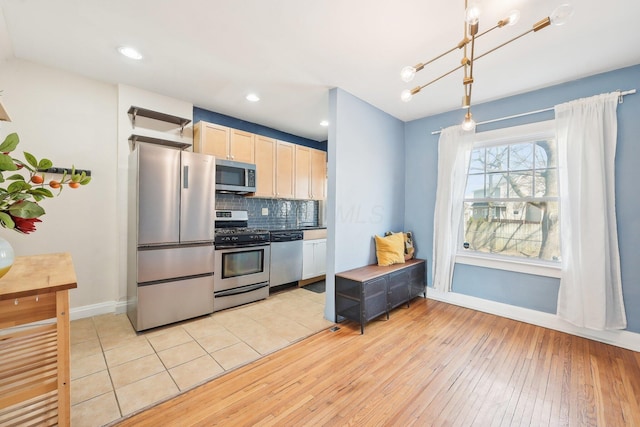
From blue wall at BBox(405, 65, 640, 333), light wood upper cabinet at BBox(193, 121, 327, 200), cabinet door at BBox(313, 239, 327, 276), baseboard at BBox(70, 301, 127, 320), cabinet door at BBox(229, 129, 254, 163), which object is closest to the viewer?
blue wall at BBox(405, 65, 640, 333)

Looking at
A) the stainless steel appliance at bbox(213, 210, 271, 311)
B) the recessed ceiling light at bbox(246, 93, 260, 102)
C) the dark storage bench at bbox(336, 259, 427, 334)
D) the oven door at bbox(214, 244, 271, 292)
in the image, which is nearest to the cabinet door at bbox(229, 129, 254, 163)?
the recessed ceiling light at bbox(246, 93, 260, 102)

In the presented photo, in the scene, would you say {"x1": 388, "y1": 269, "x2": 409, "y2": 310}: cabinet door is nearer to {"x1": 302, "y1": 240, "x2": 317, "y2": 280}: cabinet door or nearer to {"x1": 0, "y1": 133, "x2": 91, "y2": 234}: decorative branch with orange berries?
{"x1": 302, "y1": 240, "x2": 317, "y2": 280}: cabinet door

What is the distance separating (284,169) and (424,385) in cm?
332

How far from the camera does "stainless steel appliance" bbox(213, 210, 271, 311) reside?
3.16 m

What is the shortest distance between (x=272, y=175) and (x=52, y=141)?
2.44 meters

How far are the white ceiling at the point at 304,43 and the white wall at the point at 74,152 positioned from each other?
0.62 feet

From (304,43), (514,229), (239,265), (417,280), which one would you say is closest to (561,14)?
(304,43)

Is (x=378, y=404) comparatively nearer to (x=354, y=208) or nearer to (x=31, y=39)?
(x=354, y=208)

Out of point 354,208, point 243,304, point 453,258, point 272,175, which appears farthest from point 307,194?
point 453,258

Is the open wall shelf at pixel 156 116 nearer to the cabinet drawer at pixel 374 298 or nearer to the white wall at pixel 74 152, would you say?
the white wall at pixel 74 152

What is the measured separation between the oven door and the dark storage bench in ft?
3.93

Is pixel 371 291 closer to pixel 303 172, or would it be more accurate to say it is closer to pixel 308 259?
pixel 308 259

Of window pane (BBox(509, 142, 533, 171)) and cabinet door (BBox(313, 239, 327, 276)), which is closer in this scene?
window pane (BBox(509, 142, 533, 171))

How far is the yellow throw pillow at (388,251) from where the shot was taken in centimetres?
337
